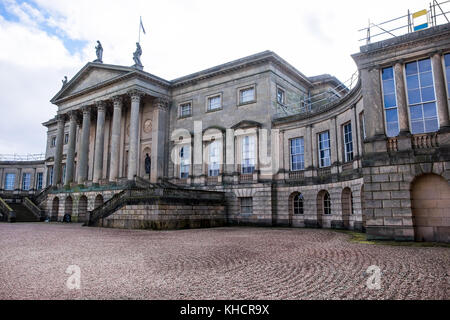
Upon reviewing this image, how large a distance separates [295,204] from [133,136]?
636 inches

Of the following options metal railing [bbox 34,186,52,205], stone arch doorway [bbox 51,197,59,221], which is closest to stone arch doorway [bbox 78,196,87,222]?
stone arch doorway [bbox 51,197,59,221]

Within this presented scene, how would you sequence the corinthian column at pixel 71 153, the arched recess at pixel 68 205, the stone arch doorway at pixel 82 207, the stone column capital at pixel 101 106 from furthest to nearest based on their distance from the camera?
the corinthian column at pixel 71 153 < the arched recess at pixel 68 205 < the stone column capital at pixel 101 106 < the stone arch doorway at pixel 82 207

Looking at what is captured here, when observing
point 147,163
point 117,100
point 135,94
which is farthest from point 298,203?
point 117,100

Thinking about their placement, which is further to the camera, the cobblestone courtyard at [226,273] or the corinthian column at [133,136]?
the corinthian column at [133,136]

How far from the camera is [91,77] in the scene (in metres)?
37.4

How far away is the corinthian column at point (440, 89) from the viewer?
527 inches

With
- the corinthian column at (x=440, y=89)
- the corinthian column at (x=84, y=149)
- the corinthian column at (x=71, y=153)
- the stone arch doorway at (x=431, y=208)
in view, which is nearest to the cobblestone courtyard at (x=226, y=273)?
the stone arch doorway at (x=431, y=208)

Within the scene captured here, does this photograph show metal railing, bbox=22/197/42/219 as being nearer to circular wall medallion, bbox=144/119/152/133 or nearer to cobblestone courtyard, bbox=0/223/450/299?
circular wall medallion, bbox=144/119/152/133

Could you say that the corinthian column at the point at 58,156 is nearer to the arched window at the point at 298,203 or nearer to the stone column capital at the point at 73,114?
the stone column capital at the point at 73,114

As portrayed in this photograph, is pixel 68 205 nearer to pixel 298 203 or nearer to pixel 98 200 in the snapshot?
pixel 98 200

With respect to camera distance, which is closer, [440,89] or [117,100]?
[440,89]

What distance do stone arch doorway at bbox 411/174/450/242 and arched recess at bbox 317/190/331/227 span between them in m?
10.7
